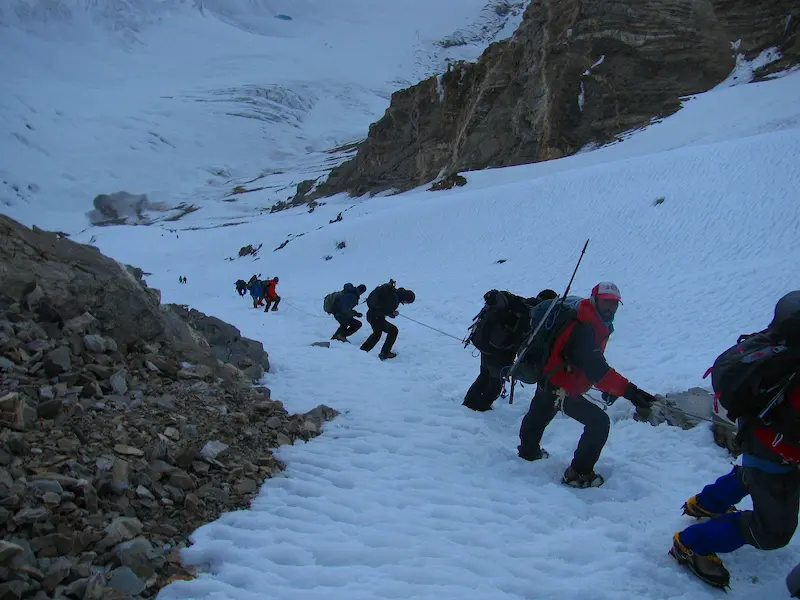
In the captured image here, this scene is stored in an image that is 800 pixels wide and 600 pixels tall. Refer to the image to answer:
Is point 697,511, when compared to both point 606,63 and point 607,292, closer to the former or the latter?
point 607,292

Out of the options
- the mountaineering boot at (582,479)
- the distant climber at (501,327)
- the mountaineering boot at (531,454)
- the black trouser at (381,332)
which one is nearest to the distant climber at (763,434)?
the mountaineering boot at (582,479)

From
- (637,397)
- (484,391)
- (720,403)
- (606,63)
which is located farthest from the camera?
(606,63)

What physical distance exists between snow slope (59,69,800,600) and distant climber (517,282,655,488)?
0.31 meters

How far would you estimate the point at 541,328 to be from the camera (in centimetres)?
407

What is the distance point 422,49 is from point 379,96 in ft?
118

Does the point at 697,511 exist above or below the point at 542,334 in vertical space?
below

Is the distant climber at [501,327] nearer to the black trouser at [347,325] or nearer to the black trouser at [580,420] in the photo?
the black trouser at [580,420]

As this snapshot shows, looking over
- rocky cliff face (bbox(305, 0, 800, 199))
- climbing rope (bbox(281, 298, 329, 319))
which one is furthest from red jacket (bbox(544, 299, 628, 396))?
rocky cliff face (bbox(305, 0, 800, 199))

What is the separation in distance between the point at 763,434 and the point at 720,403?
0.23 m

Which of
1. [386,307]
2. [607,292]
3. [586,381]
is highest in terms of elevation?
[607,292]

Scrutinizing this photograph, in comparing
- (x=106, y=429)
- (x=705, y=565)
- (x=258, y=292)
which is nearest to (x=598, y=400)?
(x=705, y=565)

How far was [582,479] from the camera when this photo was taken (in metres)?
4.27

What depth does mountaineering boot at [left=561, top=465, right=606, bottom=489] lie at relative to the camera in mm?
4250

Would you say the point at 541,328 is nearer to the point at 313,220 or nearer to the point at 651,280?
the point at 651,280
